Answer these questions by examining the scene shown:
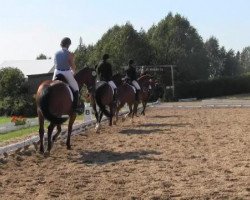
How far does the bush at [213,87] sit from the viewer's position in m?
51.5

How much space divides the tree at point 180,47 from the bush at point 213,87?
14.7 ft

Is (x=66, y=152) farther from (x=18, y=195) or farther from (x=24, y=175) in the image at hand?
(x=18, y=195)

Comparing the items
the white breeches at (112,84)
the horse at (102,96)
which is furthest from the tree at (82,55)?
the horse at (102,96)

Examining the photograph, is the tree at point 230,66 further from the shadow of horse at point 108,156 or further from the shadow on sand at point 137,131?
the shadow of horse at point 108,156

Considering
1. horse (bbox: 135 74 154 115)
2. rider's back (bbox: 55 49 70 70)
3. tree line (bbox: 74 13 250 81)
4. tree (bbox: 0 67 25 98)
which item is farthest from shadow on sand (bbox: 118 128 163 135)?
tree line (bbox: 74 13 250 81)

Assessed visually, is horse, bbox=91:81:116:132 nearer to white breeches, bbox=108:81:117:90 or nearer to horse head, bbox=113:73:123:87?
white breeches, bbox=108:81:117:90

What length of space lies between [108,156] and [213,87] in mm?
45666

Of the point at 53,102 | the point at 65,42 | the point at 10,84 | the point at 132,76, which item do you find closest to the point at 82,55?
the point at 10,84

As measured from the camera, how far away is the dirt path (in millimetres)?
7414

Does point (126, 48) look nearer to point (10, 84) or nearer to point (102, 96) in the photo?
point (10, 84)

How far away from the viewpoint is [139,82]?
22.7m

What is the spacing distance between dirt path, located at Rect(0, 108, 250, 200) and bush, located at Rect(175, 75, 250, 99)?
120 ft

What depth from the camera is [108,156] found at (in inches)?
435

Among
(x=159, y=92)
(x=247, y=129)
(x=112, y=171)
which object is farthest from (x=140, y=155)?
(x=159, y=92)
